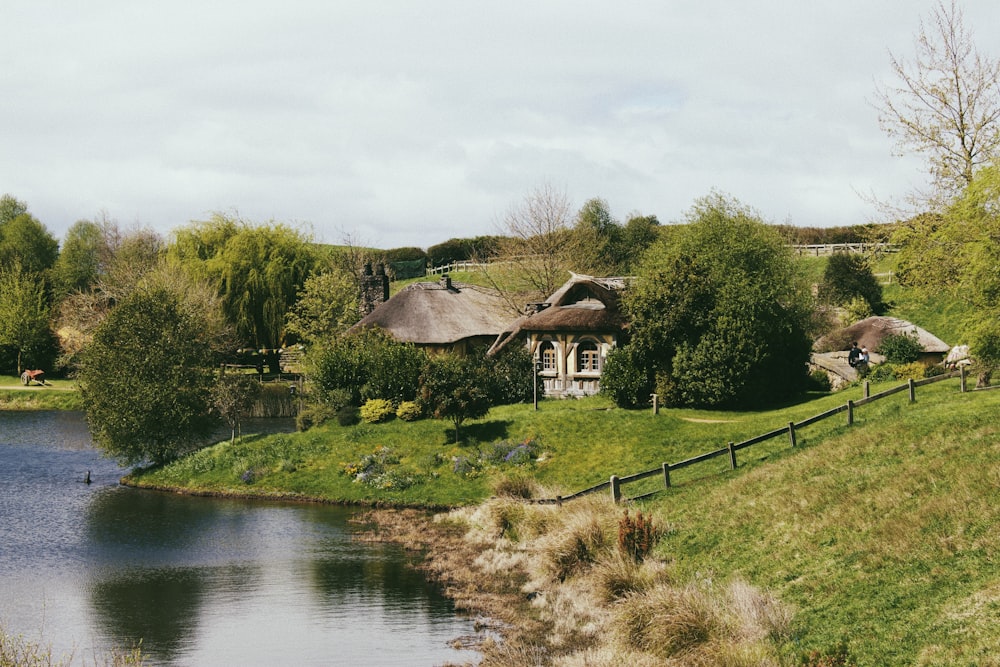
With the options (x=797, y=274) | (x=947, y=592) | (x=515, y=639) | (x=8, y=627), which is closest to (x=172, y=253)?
(x=797, y=274)

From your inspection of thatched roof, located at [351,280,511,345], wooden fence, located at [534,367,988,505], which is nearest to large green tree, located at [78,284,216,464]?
thatched roof, located at [351,280,511,345]

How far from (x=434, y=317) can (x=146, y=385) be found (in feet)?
61.2

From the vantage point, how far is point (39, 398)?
238ft

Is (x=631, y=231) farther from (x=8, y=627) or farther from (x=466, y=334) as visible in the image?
(x=8, y=627)

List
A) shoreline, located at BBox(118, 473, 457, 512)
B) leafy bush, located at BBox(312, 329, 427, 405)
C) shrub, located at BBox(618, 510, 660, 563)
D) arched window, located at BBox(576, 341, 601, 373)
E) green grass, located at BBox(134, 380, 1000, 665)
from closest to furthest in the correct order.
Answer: green grass, located at BBox(134, 380, 1000, 665) → shrub, located at BBox(618, 510, 660, 563) → shoreline, located at BBox(118, 473, 457, 512) → leafy bush, located at BBox(312, 329, 427, 405) → arched window, located at BBox(576, 341, 601, 373)

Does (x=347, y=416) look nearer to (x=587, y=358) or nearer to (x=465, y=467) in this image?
(x=465, y=467)

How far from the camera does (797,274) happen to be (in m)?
56.7

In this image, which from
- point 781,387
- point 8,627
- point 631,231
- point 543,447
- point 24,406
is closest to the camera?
point 8,627

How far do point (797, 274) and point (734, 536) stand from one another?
1376 inches

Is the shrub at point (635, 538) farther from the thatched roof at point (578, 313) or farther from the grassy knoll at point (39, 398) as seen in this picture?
the grassy knoll at point (39, 398)

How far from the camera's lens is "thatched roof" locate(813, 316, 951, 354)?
5628 cm

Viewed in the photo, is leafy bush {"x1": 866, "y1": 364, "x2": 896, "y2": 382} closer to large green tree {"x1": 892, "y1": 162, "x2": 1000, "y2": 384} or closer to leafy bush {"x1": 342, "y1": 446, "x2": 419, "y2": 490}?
large green tree {"x1": 892, "y1": 162, "x2": 1000, "y2": 384}

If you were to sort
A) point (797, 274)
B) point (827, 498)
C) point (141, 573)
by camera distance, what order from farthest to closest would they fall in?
point (797, 274)
point (141, 573)
point (827, 498)

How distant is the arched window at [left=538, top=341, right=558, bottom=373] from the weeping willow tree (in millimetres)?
26560
